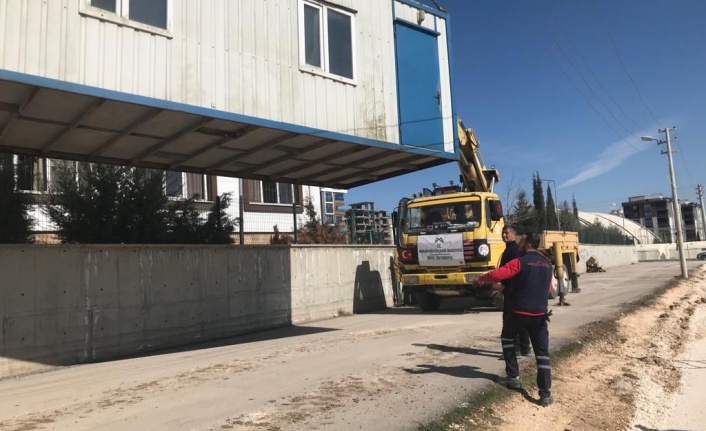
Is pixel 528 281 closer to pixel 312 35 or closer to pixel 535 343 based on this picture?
pixel 535 343

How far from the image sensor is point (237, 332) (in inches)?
458

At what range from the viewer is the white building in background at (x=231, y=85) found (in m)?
6.39

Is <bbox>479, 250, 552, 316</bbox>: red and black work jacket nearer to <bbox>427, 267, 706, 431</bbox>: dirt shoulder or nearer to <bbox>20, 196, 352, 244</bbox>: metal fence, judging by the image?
<bbox>427, 267, 706, 431</bbox>: dirt shoulder

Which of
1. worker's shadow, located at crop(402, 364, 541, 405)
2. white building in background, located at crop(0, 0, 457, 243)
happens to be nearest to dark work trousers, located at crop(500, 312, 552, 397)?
worker's shadow, located at crop(402, 364, 541, 405)

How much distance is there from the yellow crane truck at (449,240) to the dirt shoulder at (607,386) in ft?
10.4

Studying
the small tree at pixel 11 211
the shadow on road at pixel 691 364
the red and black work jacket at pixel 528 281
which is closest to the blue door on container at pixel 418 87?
the red and black work jacket at pixel 528 281

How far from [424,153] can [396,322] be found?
14.9ft

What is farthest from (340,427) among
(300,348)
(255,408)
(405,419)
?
(300,348)

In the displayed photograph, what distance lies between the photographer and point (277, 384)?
258 inches

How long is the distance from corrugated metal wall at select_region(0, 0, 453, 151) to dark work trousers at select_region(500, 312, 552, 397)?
14.3ft

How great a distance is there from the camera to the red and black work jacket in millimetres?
5949

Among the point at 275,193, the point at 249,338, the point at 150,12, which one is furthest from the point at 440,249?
the point at 275,193

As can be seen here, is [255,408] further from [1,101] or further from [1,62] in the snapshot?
[1,101]

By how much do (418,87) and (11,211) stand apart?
832cm
